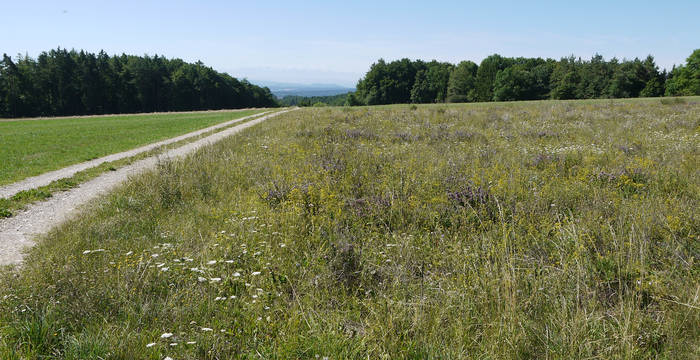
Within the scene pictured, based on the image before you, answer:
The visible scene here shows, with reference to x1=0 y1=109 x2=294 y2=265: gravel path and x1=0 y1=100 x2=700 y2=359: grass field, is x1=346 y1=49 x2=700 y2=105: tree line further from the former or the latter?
x1=0 y1=109 x2=294 y2=265: gravel path

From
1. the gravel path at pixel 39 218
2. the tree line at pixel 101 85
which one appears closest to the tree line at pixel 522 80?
the tree line at pixel 101 85

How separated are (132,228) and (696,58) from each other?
110m

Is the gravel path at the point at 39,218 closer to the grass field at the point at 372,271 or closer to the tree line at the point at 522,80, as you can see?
the grass field at the point at 372,271

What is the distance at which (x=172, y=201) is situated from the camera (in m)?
7.38

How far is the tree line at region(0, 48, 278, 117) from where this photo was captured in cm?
7288

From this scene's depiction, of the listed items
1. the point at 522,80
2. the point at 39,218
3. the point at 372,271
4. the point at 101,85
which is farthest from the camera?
the point at 522,80

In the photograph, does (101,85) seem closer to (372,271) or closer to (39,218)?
(39,218)

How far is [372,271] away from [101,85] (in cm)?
10148

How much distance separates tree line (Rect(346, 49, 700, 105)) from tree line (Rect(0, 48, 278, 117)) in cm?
5009

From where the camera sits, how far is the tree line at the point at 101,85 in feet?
239

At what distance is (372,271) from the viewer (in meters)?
4.25

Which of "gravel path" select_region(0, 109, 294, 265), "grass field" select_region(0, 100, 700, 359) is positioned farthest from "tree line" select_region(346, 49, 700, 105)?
"gravel path" select_region(0, 109, 294, 265)

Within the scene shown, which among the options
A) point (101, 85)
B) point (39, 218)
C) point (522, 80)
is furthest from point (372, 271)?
point (101, 85)

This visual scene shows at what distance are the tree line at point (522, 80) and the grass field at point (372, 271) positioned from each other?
293 ft
